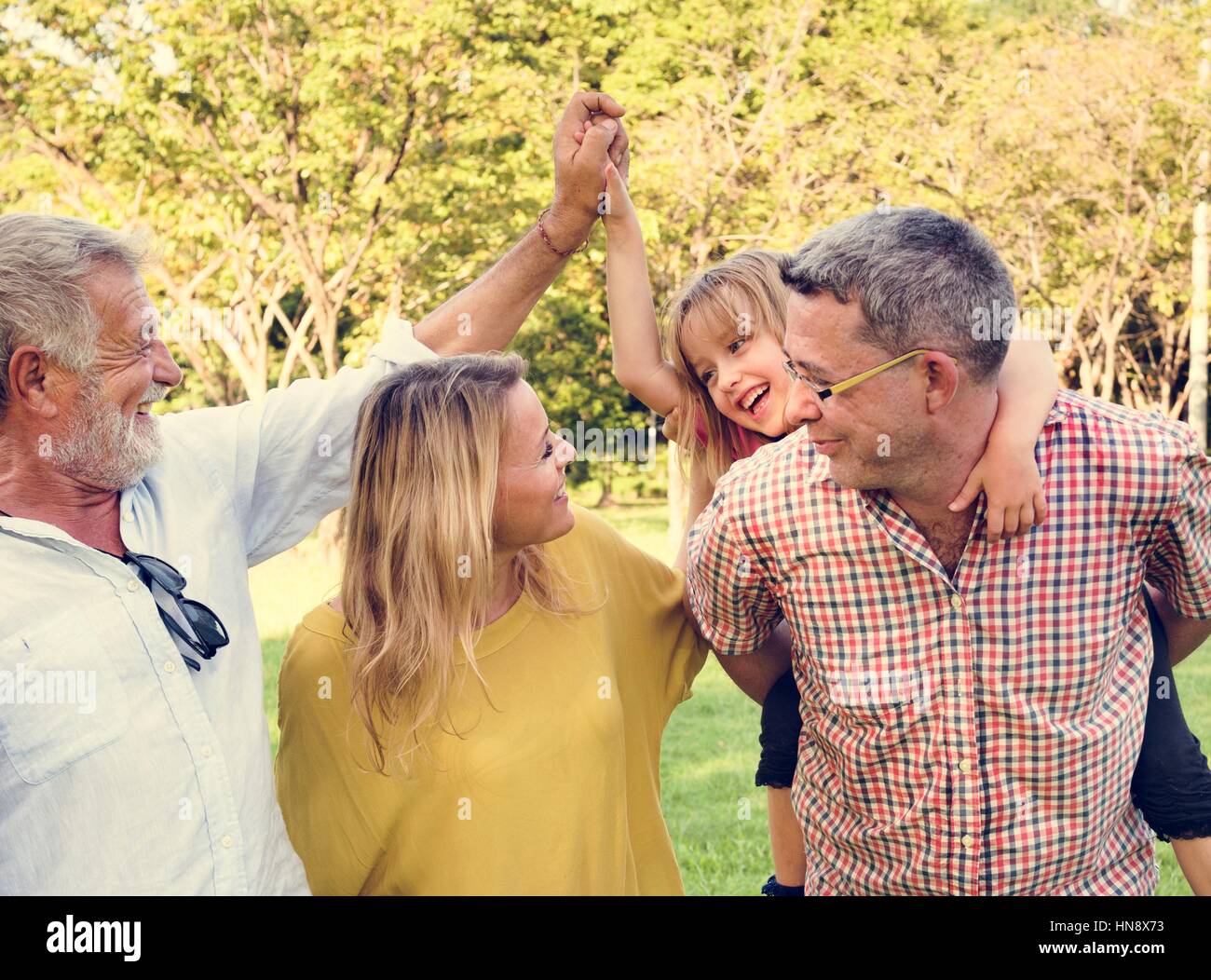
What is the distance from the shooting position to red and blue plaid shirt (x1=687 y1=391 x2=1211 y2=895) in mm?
2480

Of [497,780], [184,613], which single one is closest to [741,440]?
[497,780]

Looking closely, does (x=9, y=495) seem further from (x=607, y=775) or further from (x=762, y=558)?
(x=762, y=558)

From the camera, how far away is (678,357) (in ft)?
12.3

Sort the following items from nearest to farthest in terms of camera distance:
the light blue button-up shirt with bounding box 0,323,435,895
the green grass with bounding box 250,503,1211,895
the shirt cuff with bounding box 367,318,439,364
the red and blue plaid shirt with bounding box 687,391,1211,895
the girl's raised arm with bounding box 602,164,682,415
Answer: the light blue button-up shirt with bounding box 0,323,435,895 < the red and blue plaid shirt with bounding box 687,391,1211,895 < the shirt cuff with bounding box 367,318,439,364 < the girl's raised arm with bounding box 602,164,682,415 < the green grass with bounding box 250,503,1211,895

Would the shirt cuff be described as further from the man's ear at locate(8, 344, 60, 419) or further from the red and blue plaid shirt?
the red and blue plaid shirt

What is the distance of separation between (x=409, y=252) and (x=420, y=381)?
13406mm

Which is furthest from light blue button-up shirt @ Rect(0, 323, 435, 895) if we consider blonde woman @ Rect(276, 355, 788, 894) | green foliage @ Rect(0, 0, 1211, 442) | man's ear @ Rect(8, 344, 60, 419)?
green foliage @ Rect(0, 0, 1211, 442)

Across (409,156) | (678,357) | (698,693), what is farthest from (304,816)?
(409,156)

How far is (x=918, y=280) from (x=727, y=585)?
71cm

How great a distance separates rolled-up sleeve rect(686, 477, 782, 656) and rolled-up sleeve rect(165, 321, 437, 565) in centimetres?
81

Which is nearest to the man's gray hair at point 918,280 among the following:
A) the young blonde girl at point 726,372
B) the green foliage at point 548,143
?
the young blonde girl at point 726,372

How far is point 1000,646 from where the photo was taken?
2.50 metres

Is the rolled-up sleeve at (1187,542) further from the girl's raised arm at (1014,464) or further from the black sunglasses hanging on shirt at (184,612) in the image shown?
the black sunglasses hanging on shirt at (184,612)

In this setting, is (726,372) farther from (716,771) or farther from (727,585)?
(716,771)
